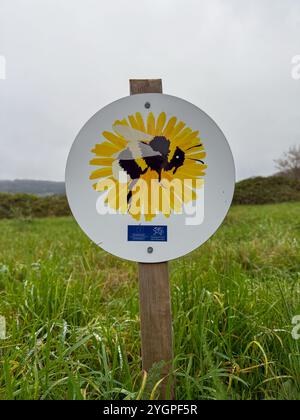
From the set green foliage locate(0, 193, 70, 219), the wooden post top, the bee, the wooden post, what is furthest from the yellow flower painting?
green foliage locate(0, 193, 70, 219)

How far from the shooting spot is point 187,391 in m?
1.34

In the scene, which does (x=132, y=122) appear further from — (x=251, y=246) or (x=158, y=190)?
(x=251, y=246)

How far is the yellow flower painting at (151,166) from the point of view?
1.40 m

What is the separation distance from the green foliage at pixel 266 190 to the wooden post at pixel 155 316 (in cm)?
1509

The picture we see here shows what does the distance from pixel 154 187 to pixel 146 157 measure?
0.37ft

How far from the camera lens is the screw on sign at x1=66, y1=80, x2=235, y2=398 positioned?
1401mm

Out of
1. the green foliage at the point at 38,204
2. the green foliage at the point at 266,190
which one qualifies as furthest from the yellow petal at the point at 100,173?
the green foliage at the point at 266,190

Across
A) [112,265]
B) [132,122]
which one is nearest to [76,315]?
[132,122]

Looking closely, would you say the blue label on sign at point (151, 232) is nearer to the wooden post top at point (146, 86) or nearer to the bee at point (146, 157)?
the bee at point (146, 157)

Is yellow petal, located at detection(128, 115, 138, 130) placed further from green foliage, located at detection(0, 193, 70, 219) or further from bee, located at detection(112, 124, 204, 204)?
green foliage, located at detection(0, 193, 70, 219)
